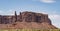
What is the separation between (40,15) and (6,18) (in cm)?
1524

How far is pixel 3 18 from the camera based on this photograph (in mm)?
83375

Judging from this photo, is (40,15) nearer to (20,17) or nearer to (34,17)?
(34,17)

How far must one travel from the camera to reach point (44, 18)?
7969 cm

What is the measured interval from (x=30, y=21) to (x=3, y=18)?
13129mm

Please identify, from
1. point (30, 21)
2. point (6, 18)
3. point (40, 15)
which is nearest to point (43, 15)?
point (40, 15)

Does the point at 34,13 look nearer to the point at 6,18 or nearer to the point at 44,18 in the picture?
the point at 44,18

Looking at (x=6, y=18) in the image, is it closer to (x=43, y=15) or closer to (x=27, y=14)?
(x=27, y=14)

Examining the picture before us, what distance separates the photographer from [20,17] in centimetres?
7956

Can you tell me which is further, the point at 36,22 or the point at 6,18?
the point at 6,18

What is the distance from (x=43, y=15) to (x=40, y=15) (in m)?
1.26

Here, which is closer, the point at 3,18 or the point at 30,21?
the point at 30,21

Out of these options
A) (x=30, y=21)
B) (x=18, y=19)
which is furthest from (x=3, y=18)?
(x=30, y=21)

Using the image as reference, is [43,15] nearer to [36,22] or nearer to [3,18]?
[36,22]

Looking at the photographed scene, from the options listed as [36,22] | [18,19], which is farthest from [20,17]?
[36,22]
